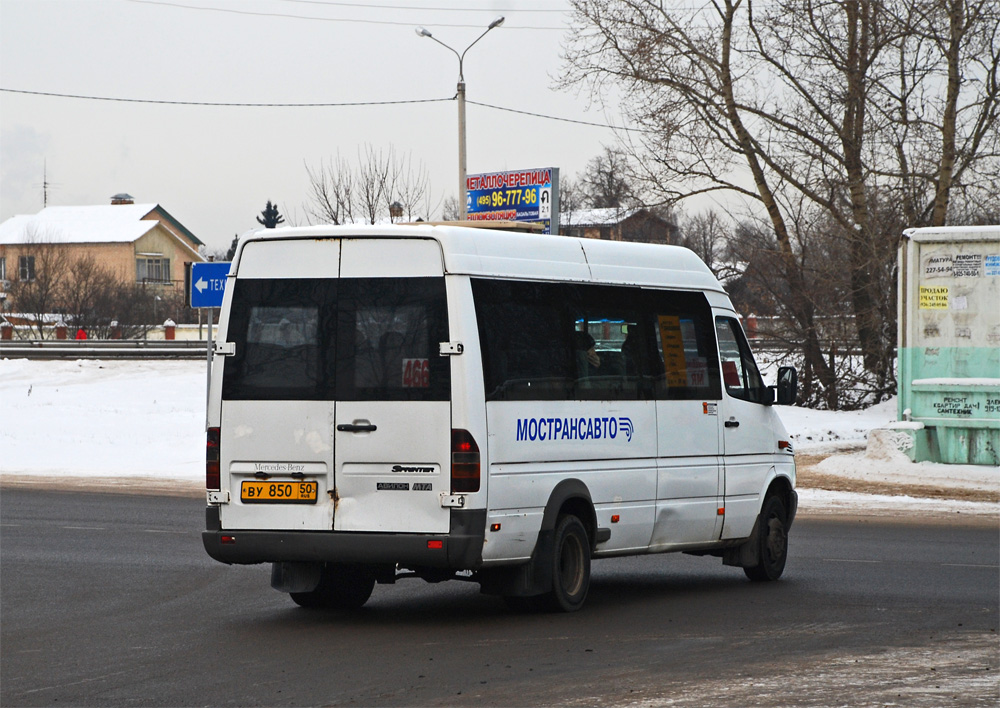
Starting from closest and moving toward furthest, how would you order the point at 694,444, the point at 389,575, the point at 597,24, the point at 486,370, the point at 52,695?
the point at 52,695
the point at 486,370
the point at 389,575
the point at 694,444
the point at 597,24

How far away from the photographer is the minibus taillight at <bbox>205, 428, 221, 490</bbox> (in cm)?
897

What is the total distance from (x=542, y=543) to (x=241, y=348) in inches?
90.4

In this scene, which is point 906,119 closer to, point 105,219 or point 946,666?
point 946,666

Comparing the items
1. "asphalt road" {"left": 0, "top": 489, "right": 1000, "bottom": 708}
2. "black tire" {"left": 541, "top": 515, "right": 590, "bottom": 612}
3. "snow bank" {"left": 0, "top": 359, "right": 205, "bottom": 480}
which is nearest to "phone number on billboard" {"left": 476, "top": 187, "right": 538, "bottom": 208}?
"snow bank" {"left": 0, "top": 359, "right": 205, "bottom": 480}

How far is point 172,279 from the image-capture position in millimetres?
104812

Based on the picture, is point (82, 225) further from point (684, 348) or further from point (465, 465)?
point (465, 465)

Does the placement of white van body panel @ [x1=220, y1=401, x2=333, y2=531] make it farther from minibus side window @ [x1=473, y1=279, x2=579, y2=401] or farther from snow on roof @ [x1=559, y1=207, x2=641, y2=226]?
snow on roof @ [x1=559, y1=207, x2=641, y2=226]

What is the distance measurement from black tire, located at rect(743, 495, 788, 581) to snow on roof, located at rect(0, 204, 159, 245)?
9151 cm

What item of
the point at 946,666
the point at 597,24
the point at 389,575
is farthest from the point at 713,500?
the point at 597,24

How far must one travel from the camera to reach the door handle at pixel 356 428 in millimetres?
8695

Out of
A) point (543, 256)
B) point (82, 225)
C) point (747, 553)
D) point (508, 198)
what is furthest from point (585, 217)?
point (543, 256)

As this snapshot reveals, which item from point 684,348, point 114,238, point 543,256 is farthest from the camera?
point 114,238

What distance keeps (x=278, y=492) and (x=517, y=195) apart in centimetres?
2833

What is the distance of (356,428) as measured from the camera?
8719 millimetres
